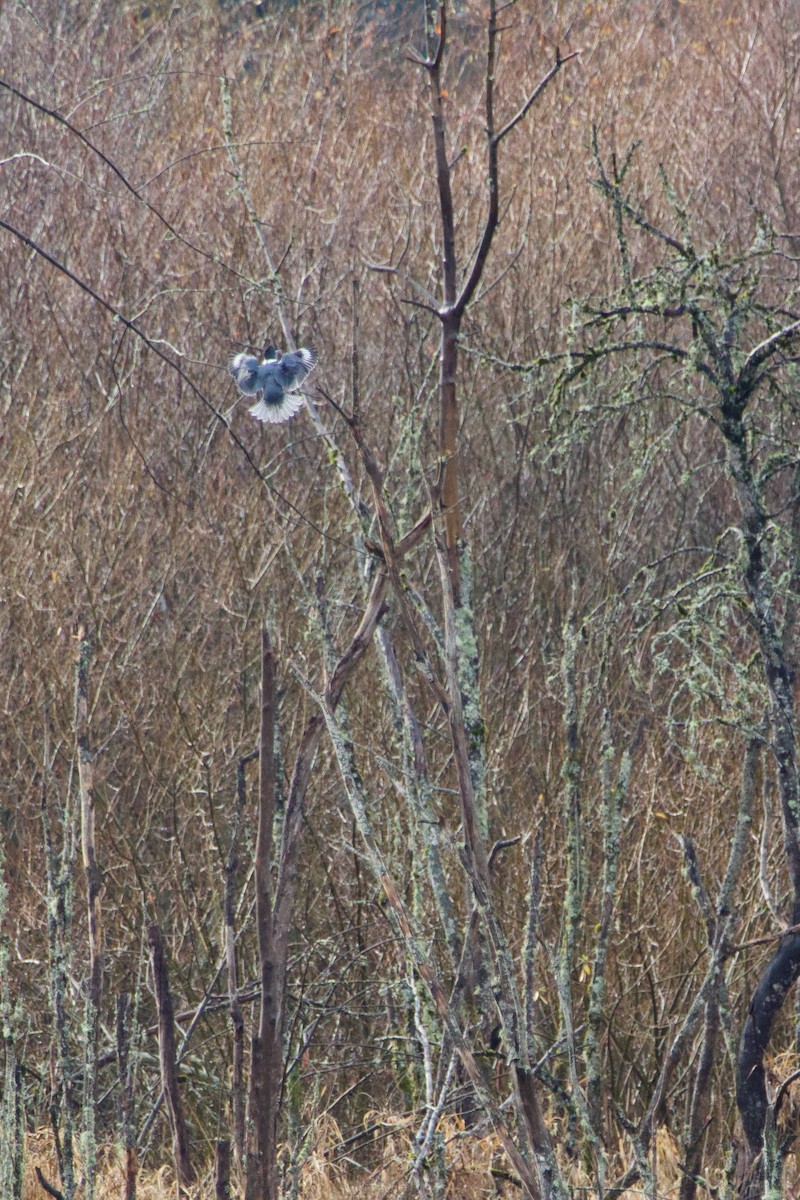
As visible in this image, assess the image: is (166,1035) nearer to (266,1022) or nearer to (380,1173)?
(266,1022)

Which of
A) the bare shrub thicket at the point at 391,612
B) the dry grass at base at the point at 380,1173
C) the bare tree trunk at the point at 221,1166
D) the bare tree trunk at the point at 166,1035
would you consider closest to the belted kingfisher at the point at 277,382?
the bare shrub thicket at the point at 391,612

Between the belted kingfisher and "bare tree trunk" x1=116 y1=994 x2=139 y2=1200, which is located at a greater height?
the belted kingfisher

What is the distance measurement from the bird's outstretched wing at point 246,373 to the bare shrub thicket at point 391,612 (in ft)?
0.45

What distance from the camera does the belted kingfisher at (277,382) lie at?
6.68 ft

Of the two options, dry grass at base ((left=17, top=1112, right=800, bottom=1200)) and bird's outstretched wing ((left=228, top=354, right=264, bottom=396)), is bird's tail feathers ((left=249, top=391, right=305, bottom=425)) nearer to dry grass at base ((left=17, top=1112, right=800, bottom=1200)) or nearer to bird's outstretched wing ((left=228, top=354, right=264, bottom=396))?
bird's outstretched wing ((left=228, top=354, right=264, bottom=396))

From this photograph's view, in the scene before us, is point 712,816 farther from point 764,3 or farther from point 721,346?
point 764,3

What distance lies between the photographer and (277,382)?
6.73ft

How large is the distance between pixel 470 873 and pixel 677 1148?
143 inches

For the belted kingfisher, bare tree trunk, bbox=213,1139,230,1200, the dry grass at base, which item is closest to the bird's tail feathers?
the belted kingfisher

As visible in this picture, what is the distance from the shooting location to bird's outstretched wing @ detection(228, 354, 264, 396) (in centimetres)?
206

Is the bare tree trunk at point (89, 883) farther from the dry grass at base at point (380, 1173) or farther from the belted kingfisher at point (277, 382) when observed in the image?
the dry grass at base at point (380, 1173)

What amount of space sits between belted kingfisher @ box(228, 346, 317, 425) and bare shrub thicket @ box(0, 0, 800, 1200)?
10cm

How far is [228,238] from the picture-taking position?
1040 centimetres

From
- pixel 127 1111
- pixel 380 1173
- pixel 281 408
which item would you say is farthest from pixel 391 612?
pixel 380 1173
